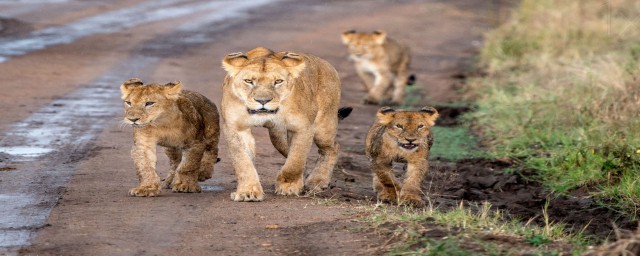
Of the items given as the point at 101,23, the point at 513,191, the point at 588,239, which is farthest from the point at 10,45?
the point at 588,239

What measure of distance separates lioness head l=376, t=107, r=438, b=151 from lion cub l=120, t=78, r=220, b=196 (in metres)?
1.21

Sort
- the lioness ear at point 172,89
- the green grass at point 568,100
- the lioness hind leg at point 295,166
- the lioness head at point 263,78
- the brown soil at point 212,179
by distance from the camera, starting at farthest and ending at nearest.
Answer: the green grass at point 568,100
the lioness ear at point 172,89
the lioness hind leg at point 295,166
the lioness head at point 263,78
the brown soil at point 212,179

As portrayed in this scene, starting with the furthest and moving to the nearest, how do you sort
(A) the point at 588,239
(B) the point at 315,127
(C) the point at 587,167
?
(C) the point at 587,167, (B) the point at 315,127, (A) the point at 588,239

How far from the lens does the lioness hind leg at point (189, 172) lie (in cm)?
872

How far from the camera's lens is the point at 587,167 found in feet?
34.9

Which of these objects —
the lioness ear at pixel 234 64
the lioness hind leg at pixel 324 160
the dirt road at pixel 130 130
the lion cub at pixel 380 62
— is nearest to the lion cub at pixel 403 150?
the dirt road at pixel 130 130

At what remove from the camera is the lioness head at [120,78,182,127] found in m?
8.56

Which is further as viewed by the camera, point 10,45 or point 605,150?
point 10,45

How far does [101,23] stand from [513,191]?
12201 millimetres

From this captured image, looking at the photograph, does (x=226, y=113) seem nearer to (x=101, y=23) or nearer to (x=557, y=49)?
(x=557, y=49)

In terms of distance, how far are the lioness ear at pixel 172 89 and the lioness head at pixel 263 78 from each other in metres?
0.51

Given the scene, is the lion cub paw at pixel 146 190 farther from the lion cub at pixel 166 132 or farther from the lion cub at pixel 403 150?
the lion cub at pixel 403 150

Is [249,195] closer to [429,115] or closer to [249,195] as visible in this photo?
[249,195]

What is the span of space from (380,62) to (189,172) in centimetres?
773
